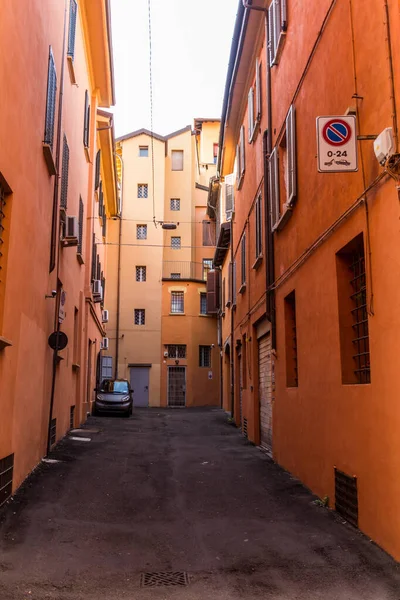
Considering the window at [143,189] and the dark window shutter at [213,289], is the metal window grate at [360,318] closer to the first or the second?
the dark window shutter at [213,289]

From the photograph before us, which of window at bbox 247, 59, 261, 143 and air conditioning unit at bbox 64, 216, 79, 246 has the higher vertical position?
window at bbox 247, 59, 261, 143

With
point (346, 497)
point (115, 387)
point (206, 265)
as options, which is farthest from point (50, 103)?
point (206, 265)

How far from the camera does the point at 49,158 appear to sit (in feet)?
29.0

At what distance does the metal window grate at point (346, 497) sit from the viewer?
Answer: 19.4ft

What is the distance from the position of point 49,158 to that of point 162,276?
27.8 metres

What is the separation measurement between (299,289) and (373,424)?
3.62 metres

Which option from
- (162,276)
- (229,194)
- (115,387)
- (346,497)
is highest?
(162,276)

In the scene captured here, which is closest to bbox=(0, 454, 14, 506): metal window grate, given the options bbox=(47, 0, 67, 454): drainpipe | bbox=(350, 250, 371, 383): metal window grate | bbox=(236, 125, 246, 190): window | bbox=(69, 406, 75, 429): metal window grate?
bbox=(47, 0, 67, 454): drainpipe

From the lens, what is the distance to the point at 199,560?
506 cm

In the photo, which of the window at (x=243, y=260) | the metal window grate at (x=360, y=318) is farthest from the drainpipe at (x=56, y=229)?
the window at (x=243, y=260)

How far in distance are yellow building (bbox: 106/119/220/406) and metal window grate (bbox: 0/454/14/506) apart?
27.2 metres

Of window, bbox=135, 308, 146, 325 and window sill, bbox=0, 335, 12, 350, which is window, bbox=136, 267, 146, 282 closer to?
window, bbox=135, 308, 146, 325

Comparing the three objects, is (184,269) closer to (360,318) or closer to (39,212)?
(39,212)

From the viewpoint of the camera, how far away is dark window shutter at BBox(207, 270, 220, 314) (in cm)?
3042
